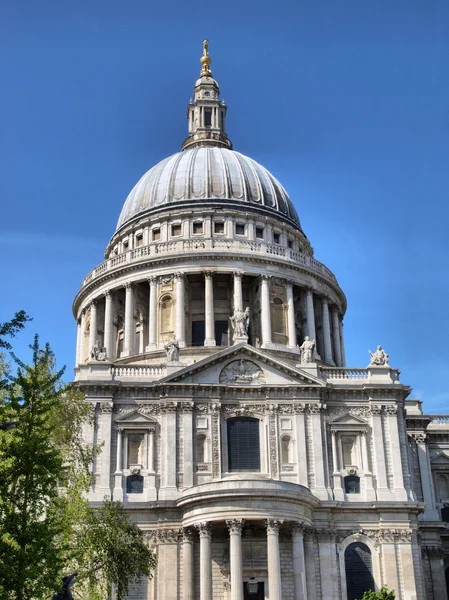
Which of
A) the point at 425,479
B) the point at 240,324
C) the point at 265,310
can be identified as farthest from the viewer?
the point at 265,310

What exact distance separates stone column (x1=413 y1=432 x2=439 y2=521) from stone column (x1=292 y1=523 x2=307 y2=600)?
15869mm

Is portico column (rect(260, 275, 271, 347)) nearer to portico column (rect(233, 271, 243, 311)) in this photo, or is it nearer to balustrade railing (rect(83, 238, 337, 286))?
portico column (rect(233, 271, 243, 311))

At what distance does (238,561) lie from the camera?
46.6 m

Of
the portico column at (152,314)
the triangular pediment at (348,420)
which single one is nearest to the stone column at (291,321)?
the portico column at (152,314)

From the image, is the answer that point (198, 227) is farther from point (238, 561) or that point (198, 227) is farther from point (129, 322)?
point (238, 561)

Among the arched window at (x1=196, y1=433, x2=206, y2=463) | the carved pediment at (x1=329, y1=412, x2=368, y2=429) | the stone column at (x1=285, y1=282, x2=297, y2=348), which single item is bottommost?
the arched window at (x1=196, y1=433, x2=206, y2=463)

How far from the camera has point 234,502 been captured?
47.7 metres

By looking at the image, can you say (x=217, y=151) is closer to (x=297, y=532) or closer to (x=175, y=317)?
(x=175, y=317)

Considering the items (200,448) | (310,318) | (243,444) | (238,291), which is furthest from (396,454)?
(238,291)

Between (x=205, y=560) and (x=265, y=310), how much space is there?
2428 cm

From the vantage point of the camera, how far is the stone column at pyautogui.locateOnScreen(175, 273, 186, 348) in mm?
65213

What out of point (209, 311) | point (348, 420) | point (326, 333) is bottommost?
point (348, 420)

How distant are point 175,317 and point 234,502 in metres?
21.7

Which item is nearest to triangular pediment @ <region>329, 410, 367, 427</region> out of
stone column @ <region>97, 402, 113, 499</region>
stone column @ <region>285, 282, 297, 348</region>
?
stone column @ <region>285, 282, 297, 348</region>
